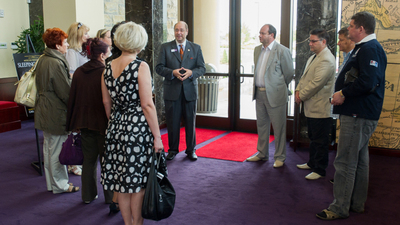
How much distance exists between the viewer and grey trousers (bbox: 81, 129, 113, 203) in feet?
10.5

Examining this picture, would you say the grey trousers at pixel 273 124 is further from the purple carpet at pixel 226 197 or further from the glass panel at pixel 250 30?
the glass panel at pixel 250 30

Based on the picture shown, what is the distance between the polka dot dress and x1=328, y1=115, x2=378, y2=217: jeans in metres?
1.58

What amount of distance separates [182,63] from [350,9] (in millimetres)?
2404

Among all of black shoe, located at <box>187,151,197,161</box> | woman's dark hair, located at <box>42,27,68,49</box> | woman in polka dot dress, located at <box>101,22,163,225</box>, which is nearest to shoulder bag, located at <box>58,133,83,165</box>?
woman in polka dot dress, located at <box>101,22,163,225</box>

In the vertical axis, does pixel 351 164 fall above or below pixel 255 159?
above

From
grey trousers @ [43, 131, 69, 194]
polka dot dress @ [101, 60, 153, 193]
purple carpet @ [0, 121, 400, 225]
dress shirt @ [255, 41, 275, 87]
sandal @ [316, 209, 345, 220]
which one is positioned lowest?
purple carpet @ [0, 121, 400, 225]

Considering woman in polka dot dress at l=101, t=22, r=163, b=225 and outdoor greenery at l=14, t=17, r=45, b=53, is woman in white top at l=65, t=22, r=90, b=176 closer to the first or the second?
woman in polka dot dress at l=101, t=22, r=163, b=225

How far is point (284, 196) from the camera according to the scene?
11.7 ft

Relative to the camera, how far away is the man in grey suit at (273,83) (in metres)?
4.41

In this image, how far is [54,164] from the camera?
367 cm

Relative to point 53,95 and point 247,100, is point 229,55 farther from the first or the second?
point 53,95

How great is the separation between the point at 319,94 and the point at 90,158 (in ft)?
8.15

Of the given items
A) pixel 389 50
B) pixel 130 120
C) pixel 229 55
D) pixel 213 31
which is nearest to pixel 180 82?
pixel 229 55

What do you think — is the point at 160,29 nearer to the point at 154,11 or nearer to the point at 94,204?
the point at 154,11
